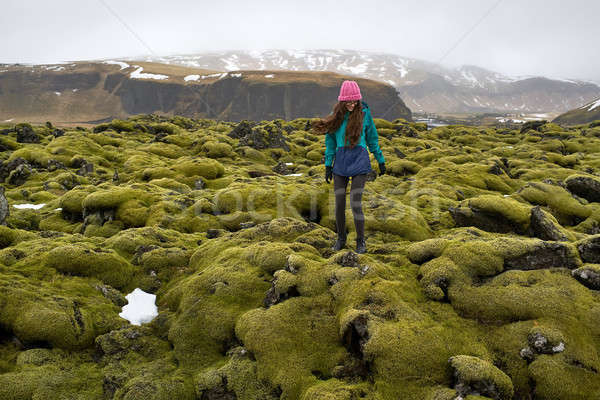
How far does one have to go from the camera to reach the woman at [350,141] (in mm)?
9289

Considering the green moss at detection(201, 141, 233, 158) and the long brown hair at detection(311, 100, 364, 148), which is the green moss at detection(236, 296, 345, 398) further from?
the green moss at detection(201, 141, 233, 158)

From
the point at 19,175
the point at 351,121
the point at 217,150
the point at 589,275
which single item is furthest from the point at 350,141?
the point at 217,150

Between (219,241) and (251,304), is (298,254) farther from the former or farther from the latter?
(219,241)

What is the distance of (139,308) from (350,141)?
8031 mm

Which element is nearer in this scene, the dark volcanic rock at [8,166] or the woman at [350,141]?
the woman at [350,141]

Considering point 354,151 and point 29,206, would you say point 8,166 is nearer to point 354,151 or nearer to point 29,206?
point 29,206

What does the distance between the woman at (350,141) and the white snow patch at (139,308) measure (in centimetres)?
638

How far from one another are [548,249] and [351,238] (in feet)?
20.8

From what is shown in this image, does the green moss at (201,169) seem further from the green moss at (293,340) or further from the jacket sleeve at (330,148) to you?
the green moss at (293,340)

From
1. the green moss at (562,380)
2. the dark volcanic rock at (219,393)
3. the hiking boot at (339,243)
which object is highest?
the hiking boot at (339,243)

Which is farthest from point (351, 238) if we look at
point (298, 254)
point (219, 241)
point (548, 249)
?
point (548, 249)

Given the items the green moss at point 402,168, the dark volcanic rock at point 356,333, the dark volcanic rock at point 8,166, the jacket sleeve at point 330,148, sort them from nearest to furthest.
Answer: the dark volcanic rock at point 356,333
the jacket sleeve at point 330,148
the dark volcanic rock at point 8,166
the green moss at point 402,168

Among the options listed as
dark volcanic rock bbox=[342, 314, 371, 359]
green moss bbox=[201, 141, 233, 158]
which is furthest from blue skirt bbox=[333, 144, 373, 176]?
green moss bbox=[201, 141, 233, 158]

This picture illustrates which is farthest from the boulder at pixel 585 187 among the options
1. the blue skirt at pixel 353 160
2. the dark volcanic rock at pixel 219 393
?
the dark volcanic rock at pixel 219 393
